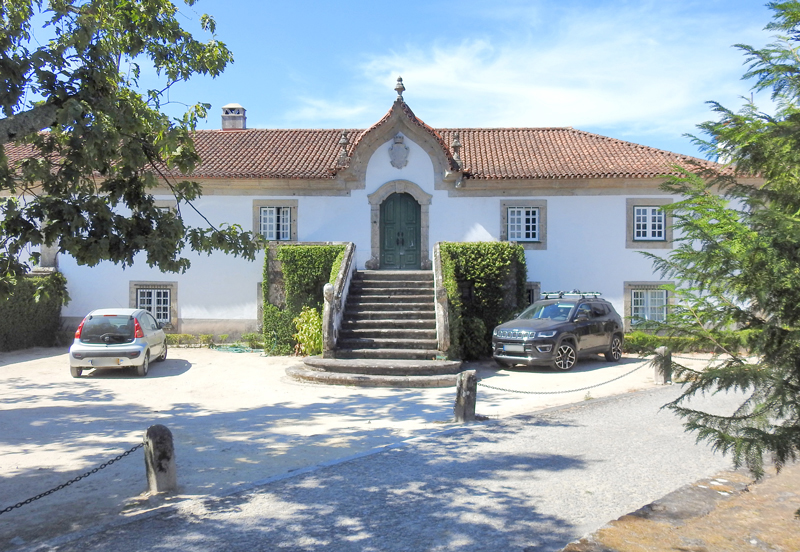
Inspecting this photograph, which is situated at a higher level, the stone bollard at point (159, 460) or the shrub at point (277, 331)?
the shrub at point (277, 331)

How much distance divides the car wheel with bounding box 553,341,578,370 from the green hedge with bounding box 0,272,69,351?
11.7 meters

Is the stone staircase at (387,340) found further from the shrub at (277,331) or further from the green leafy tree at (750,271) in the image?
the green leafy tree at (750,271)

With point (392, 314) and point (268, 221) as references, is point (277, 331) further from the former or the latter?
point (268, 221)

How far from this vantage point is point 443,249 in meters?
16.8

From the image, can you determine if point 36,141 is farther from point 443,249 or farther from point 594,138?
point 594,138

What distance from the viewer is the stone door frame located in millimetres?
19453

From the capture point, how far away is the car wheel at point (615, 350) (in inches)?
642

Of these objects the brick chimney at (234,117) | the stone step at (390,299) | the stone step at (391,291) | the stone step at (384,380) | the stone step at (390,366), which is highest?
the brick chimney at (234,117)

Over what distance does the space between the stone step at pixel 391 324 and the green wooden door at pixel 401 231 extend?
426cm

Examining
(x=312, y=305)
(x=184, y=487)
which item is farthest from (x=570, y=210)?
(x=184, y=487)

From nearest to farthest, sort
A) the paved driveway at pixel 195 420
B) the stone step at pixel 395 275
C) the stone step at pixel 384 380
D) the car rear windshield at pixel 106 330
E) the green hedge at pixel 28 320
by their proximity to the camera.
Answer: the paved driveway at pixel 195 420, the stone step at pixel 384 380, the car rear windshield at pixel 106 330, the green hedge at pixel 28 320, the stone step at pixel 395 275

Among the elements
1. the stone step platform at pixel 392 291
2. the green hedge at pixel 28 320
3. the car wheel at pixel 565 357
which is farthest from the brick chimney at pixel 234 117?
the car wheel at pixel 565 357

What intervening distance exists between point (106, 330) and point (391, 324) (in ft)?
19.8

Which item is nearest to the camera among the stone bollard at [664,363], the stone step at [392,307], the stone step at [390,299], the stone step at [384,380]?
the stone bollard at [664,363]
